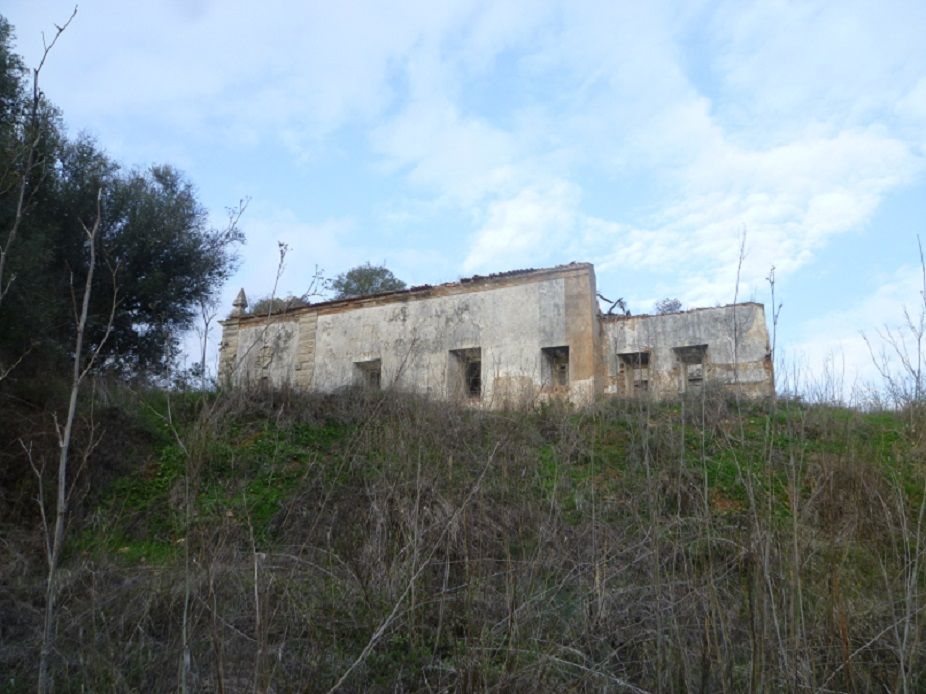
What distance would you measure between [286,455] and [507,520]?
4882 mm

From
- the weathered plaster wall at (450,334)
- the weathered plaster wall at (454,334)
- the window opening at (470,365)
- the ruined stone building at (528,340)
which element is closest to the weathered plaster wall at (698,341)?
the ruined stone building at (528,340)

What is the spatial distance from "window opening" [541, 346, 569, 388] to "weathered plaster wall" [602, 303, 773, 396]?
795mm

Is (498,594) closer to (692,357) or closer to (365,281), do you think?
(692,357)

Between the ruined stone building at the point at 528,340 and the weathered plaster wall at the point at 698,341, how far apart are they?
0.02 metres

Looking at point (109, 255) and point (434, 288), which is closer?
point (109, 255)

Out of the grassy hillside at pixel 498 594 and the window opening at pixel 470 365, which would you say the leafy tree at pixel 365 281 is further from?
the grassy hillside at pixel 498 594

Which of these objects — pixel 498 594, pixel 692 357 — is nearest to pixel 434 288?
pixel 692 357

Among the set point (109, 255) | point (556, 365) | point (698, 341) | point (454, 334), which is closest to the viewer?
point (109, 255)

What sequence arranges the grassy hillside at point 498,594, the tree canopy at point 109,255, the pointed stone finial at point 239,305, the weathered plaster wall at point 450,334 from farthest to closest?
1. the pointed stone finial at point 239,305
2. the weathered plaster wall at point 450,334
3. the tree canopy at point 109,255
4. the grassy hillside at point 498,594

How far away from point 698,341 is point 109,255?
10310mm

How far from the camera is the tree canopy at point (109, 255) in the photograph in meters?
8.20

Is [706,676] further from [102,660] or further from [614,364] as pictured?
[614,364]

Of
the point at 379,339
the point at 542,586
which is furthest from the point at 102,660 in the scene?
the point at 379,339

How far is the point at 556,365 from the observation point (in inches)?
586
